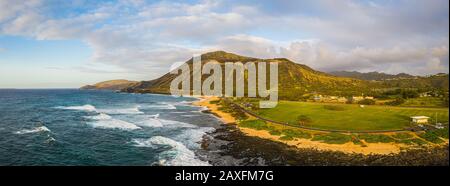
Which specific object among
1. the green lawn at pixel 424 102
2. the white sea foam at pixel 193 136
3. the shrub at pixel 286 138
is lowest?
the white sea foam at pixel 193 136

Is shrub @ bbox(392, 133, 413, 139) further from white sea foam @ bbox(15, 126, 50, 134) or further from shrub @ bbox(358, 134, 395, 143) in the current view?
white sea foam @ bbox(15, 126, 50, 134)

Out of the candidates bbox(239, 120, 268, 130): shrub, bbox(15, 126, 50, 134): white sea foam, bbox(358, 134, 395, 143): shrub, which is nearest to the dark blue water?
bbox(15, 126, 50, 134): white sea foam

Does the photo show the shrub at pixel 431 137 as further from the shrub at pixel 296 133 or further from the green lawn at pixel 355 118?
the shrub at pixel 296 133

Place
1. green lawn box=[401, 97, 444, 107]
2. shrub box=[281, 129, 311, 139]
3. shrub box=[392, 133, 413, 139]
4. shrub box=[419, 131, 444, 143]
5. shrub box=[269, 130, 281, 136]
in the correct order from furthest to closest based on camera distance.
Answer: green lawn box=[401, 97, 444, 107] < shrub box=[269, 130, 281, 136] < shrub box=[281, 129, 311, 139] < shrub box=[392, 133, 413, 139] < shrub box=[419, 131, 444, 143]

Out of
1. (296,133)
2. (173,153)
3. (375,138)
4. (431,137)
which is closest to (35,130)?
(173,153)

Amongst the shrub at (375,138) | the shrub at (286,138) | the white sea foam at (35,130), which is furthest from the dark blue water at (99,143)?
the shrub at (375,138)
